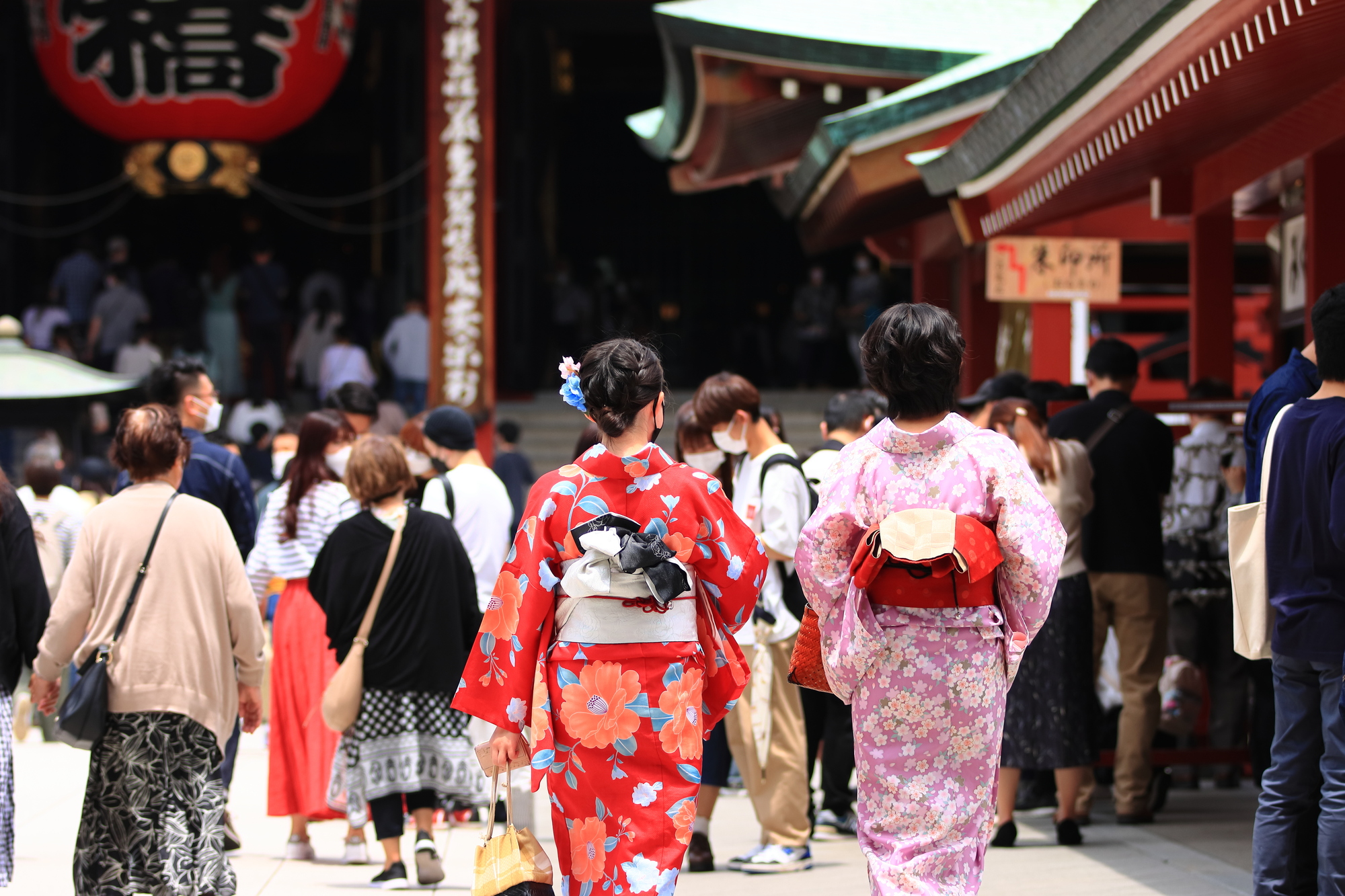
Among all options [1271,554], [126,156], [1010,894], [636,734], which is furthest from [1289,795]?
[126,156]

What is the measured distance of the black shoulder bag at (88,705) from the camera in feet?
15.0

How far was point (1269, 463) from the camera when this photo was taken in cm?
441

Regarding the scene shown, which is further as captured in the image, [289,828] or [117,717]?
[289,828]

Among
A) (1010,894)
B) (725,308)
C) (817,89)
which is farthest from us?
(725,308)

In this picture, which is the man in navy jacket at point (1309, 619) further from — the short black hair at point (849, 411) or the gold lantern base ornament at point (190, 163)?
the gold lantern base ornament at point (190, 163)

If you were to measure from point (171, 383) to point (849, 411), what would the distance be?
2699 millimetres

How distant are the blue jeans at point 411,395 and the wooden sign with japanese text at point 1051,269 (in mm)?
7964

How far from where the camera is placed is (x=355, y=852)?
614 cm

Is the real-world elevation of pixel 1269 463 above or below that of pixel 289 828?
above

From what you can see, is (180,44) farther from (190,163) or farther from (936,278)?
(936,278)

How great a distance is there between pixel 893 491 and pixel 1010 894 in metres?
2.15

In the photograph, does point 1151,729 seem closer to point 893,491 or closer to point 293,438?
point 893,491

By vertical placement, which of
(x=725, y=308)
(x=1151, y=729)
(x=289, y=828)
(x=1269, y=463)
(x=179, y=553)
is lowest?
(x=289, y=828)

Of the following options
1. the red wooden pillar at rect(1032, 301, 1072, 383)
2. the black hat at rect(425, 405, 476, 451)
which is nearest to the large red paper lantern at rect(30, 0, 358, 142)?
the red wooden pillar at rect(1032, 301, 1072, 383)
